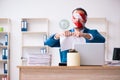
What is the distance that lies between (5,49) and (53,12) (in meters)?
1.44

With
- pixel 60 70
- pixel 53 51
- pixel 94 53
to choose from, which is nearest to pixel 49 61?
pixel 60 70

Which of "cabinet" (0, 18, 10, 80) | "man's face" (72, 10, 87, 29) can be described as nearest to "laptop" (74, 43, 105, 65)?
"man's face" (72, 10, 87, 29)

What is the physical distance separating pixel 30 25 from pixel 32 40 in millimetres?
364

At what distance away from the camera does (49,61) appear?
2148mm

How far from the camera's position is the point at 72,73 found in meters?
1.93

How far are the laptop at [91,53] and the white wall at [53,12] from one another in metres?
3.42

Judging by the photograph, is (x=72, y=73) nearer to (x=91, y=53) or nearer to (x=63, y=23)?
(x=91, y=53)

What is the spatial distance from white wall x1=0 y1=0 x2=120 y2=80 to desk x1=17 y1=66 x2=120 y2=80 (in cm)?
351

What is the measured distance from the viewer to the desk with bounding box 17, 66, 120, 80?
192cm

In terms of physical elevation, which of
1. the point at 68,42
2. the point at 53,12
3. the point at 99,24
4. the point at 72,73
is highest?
the point at 53,12

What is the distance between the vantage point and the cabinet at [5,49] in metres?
5.36

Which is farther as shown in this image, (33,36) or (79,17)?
(33,36)

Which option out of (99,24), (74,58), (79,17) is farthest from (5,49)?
(74,58)

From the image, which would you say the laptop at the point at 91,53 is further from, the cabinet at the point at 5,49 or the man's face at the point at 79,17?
Answer: the cabinet at the point at 5,49
